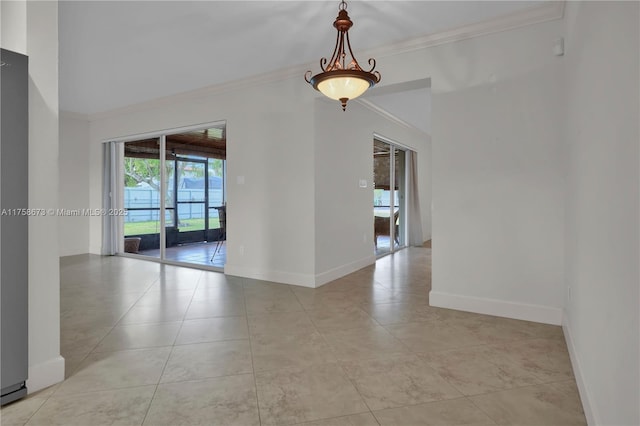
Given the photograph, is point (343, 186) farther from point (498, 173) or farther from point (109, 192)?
point (109, 192)

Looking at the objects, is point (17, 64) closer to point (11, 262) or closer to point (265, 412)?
point (11, 262)

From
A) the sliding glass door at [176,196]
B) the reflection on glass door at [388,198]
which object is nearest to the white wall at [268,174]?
the sliding glass door at [176,196]

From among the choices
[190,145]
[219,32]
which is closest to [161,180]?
[190,145]

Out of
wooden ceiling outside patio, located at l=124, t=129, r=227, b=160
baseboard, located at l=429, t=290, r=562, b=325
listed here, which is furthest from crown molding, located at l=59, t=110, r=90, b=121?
baseboard, located at l=429, t=290, r=562, b=325

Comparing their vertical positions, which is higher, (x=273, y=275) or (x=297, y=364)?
(x=273, y=275)

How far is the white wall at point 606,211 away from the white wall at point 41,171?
8.94 feet

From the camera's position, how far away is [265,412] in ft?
6.13

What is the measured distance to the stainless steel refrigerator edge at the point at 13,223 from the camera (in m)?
1.86

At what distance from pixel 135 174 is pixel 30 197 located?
17.2 feet

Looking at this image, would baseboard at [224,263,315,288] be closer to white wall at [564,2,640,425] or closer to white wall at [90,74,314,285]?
white wall at [90,74,314,285]

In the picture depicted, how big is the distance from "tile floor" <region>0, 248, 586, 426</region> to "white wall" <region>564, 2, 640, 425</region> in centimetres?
40

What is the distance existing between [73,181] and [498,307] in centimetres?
736

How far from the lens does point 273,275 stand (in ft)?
15.6

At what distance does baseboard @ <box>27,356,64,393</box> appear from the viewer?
6.72 feet
